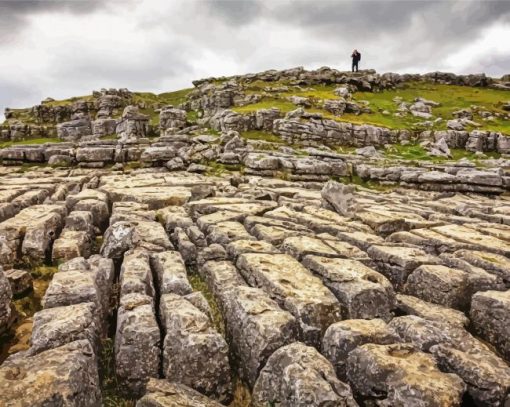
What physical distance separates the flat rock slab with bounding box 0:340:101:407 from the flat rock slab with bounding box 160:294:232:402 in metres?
1.49

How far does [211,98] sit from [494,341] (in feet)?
259

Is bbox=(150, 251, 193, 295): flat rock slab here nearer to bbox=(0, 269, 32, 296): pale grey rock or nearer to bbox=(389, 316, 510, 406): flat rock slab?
bbox=(0, 269, 32, 296): pale grey rock

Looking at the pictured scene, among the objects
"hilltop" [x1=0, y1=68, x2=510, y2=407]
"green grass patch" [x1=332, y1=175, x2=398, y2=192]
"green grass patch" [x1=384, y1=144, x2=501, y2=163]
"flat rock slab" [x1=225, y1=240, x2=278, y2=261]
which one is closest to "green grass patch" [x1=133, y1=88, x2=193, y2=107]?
"green grass patch" [x1=384, y1=144, x2=501, y2=163]

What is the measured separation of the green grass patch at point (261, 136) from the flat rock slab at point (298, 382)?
154 ft

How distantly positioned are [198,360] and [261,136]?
4938cm

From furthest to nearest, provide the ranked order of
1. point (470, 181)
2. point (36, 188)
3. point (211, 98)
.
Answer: point (211, 98) < point (470, 181) < point (36, 188)

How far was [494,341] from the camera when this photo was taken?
9.62 m

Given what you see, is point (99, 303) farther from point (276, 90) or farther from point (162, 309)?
point (276, 90)

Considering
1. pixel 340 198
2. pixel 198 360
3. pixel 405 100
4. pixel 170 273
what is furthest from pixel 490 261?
pixel 405 100

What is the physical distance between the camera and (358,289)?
1016cm

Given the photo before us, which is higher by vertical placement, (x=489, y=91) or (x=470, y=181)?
(x=489, y=91)

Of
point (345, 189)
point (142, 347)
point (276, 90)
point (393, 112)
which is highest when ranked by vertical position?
point (276, 90)

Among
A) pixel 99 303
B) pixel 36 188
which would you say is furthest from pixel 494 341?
pixel 36 188

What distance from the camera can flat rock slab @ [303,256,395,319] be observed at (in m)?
→ 9.94
